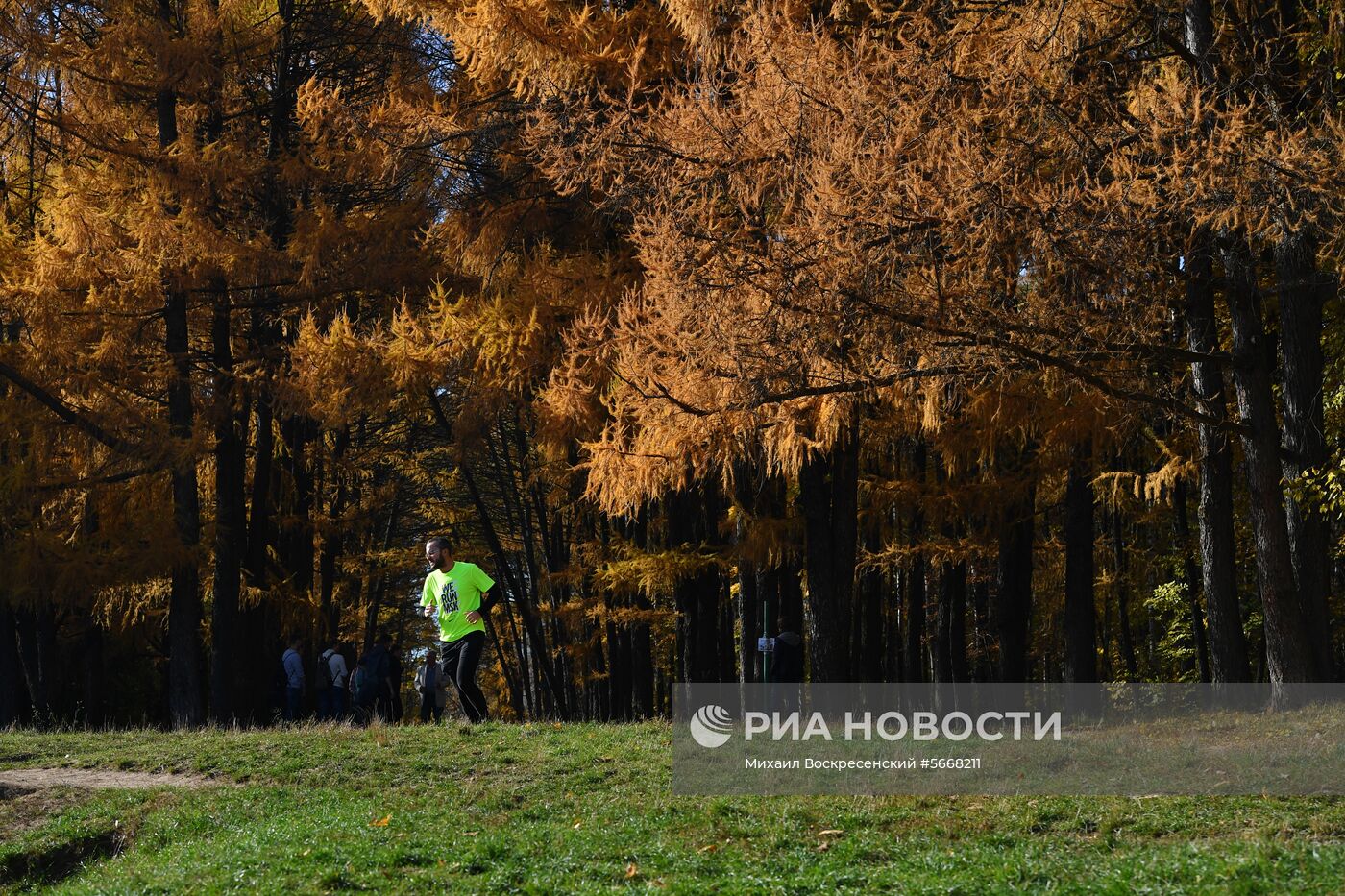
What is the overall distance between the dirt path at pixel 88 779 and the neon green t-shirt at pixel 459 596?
97.6 inches

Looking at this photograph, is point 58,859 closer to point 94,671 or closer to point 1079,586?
point 1079,586

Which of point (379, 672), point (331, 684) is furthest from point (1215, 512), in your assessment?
point (331, 684)

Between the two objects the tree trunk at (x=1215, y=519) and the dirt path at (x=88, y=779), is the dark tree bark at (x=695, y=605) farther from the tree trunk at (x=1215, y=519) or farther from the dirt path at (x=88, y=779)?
the dirt path at (x=88, y=779)

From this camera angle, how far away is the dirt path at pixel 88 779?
34.5 ft

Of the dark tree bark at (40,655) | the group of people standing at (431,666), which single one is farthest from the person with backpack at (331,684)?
the dark tree bark at (40,655)

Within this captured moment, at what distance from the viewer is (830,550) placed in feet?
46.3

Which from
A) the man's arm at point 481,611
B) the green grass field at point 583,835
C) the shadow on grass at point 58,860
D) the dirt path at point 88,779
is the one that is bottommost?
the shadow on grass at point 58,860

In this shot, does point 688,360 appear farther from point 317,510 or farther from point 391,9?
point 317,510

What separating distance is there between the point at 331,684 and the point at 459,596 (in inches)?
341

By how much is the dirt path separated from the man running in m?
2.46

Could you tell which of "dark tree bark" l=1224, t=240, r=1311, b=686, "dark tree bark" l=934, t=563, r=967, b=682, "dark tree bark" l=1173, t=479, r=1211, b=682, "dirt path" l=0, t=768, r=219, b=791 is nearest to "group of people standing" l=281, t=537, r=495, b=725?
"dirt path" l=0, t=768, r=219, b=791

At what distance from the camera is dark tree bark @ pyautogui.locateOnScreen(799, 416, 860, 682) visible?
1388 centimetres

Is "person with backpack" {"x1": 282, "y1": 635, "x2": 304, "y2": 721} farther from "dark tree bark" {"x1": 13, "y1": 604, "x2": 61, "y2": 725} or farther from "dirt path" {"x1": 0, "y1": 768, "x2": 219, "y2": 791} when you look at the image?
"dirt path" {"x1": 0, "y1": 768, "x2": 219, "y2": 791}

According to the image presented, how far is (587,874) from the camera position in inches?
274
